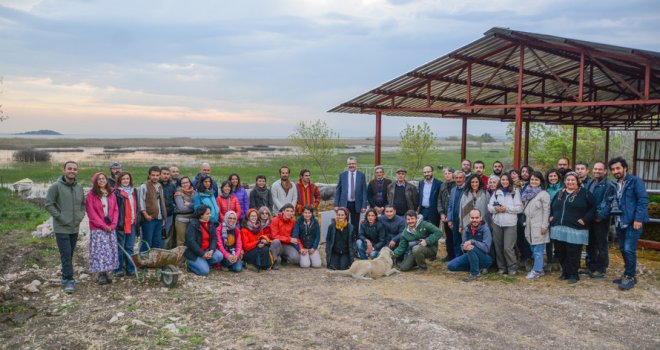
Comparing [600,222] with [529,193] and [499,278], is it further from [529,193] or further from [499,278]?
[499,278]

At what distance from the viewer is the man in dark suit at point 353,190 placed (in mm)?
9086

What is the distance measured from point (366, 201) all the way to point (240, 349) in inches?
191

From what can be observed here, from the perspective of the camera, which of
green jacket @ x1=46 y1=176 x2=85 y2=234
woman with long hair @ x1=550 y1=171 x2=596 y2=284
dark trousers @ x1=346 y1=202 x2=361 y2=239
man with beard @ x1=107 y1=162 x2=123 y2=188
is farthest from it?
dark trousers @ x1=346 y1=202 x2=361 y2=239

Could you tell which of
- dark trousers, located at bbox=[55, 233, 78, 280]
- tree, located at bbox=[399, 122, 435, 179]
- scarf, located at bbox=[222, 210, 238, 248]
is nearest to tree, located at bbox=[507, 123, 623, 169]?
tree, located at bbox=[399, 122, 435, 179]

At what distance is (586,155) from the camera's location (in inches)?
1051

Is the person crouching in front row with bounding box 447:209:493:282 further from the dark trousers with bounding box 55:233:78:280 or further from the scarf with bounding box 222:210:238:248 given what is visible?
the dark trousers with bounding box 55:233:78:280

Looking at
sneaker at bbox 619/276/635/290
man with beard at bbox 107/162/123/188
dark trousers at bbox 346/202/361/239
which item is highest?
man with beard at bbox 107/162/123/188

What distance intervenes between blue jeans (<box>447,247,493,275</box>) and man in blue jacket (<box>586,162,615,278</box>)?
4.79 ft

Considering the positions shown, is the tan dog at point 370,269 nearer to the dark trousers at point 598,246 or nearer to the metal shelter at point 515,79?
the dark trousers at point 598,246

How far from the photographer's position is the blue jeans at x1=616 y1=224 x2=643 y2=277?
6.65 meters

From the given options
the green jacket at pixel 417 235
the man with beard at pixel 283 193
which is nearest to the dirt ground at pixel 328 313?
the green jacket at pixel 417 235

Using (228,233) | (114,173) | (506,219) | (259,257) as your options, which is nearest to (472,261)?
(506,219)

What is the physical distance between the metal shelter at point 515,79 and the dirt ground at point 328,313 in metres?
3.61

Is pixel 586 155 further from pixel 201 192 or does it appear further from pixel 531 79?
pixel 201 192
